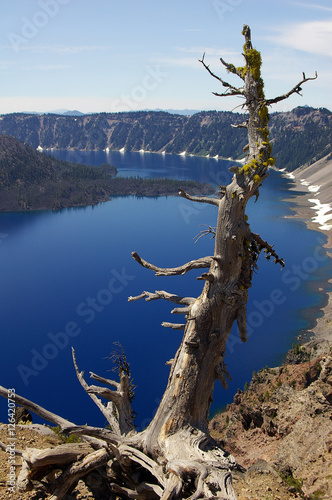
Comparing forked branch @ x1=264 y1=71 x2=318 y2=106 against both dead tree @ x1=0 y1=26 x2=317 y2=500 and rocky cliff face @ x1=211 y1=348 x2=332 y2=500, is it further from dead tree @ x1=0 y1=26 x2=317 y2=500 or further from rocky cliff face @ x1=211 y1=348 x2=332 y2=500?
rocky cliff face @ x1=211 y1=348 x2=332 y2=500

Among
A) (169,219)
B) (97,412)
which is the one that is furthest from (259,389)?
(169,219)

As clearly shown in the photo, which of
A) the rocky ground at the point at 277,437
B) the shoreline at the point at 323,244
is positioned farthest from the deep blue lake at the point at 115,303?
the rocky ground at the point at 277,437

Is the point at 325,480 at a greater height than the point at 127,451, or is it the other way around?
the point at 127,451

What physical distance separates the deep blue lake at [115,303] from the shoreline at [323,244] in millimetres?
1206

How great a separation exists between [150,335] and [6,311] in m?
21.4

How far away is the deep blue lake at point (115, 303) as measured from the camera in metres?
42.4

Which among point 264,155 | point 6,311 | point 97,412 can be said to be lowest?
point 97,412

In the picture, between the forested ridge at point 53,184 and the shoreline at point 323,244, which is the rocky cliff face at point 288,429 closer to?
the shoreline at point 323,244

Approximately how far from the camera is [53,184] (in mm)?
152375

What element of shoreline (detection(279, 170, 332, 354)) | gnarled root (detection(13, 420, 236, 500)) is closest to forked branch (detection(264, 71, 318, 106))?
gnarled root (detection(13, 420, 236, 500))

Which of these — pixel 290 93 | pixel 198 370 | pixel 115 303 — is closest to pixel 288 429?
pixel 198 370

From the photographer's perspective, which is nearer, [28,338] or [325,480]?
[325,480]

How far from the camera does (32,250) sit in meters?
88.7

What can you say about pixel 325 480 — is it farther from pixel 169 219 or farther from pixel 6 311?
pixel 169 219
